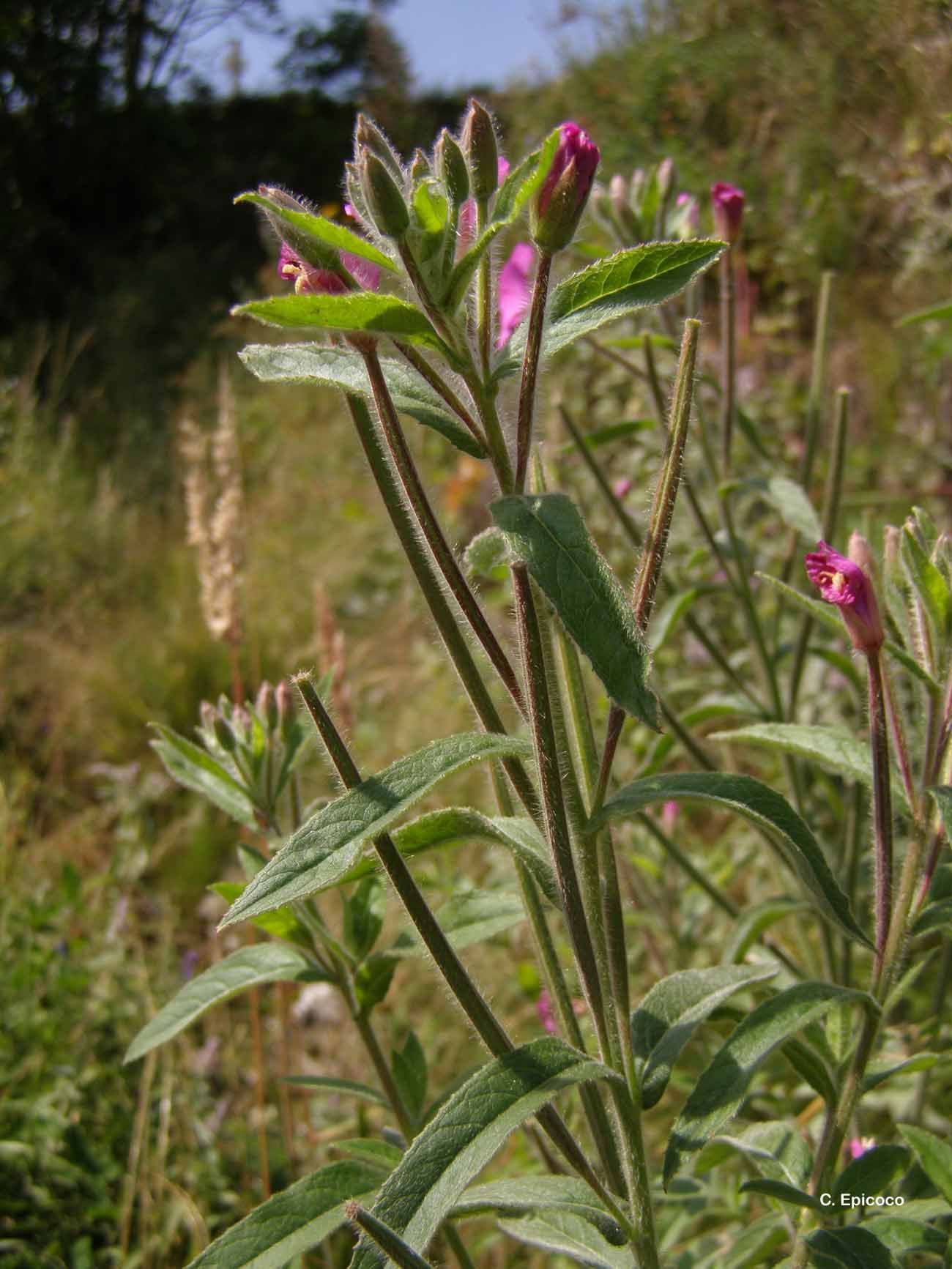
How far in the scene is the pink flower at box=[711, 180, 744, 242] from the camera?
1.29 m

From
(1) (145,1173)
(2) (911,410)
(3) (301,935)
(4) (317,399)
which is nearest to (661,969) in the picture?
(3) (301,935)

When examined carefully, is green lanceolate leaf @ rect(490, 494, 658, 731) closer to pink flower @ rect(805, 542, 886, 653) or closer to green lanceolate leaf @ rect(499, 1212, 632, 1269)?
pink flower @ rect(805, 542, 886, 653)

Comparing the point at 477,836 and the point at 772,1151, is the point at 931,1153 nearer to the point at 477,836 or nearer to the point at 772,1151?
the point at 772,1151

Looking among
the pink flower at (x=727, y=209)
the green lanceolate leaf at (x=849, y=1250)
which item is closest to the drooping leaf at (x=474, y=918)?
the green lanceolate leaf at (x=849, y=1250)

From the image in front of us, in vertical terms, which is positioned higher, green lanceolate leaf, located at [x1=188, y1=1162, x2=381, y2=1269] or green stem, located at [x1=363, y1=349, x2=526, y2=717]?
green stem, located at [x1=363, y1=349, x2=526, y2=717]

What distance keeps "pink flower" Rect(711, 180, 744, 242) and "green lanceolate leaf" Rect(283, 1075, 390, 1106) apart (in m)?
1.03

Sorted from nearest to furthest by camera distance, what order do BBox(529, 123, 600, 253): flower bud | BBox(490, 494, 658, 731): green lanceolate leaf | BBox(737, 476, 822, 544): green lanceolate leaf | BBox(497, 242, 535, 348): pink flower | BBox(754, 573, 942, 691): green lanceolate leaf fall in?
1. BBox(490, 494, 658, 731): green lanceolate leaf
2. BBox(529, 123, 600, 253): flower bud
3. BBox(754, 573, 942, 691): green lanceolate leaf
4. BBox(737, 476, 822, 544): green lanceolate leaf
5. BBox(497, 242, 535, 348): pink flower

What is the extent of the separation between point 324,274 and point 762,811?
415mm

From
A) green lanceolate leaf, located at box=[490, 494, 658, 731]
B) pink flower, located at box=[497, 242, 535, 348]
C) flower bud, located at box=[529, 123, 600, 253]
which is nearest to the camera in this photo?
green lanceolate leaf, located at box=[490, 494, 658, 731]

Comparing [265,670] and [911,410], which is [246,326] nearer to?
[265,670]

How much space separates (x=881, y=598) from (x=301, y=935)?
54 centimetres

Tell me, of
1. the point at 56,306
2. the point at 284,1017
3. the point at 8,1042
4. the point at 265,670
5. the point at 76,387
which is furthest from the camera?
the point at 56,306

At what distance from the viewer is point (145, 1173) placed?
1646 mm

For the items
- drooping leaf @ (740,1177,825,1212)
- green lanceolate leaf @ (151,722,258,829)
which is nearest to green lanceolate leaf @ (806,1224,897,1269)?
drooping leaf @ (740,1177,825,1212)
